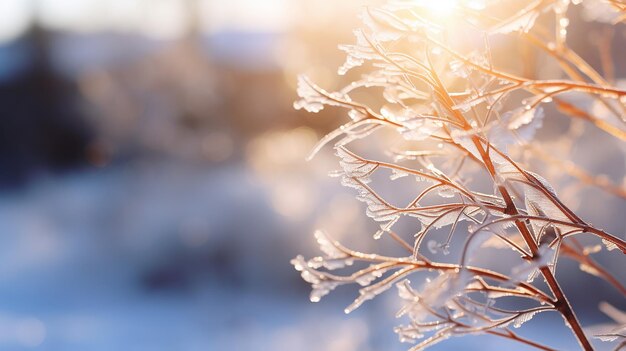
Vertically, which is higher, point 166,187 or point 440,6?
point 166,187

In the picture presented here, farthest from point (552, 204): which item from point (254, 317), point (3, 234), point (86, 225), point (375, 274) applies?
point (3, 234)

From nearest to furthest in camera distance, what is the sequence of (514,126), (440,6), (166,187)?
(514,126) → (440,6) → (166,187)

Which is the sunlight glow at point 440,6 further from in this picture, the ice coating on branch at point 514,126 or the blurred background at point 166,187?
the blurred background at point 166,187

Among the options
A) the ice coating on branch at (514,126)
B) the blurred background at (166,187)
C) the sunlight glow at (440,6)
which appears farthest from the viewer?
the blurred background at (166,187)

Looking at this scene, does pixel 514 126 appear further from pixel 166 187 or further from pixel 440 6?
pixel 166 187

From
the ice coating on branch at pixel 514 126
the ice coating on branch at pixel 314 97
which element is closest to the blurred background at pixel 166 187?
the ice coating on branch at pixel 314 97

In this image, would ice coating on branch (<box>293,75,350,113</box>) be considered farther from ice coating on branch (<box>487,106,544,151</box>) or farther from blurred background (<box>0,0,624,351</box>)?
blurred background (<box>0,0,624,351</box>)

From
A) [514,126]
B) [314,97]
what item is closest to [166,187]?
[314,97]

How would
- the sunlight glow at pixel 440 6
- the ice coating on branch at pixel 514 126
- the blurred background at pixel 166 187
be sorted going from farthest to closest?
the blurred background at pixel 166 187, the sunlight glow at pixel 440 6, the ice coating on branch at pixel 514 126

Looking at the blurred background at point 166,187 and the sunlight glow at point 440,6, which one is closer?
the sunlight glow at point 440,6

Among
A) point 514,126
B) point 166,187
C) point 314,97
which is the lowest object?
point 514,126
